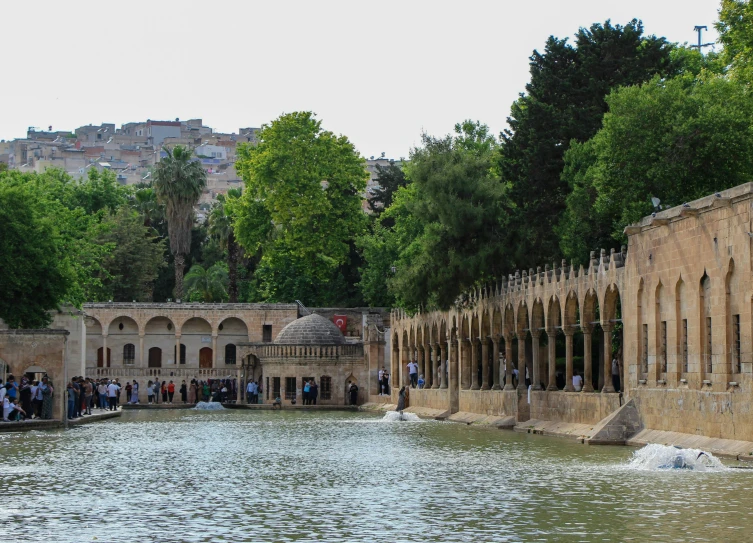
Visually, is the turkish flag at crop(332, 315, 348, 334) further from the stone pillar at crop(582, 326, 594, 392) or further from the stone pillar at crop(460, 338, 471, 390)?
the stone pillar at crop(582, 326, 594, 392)

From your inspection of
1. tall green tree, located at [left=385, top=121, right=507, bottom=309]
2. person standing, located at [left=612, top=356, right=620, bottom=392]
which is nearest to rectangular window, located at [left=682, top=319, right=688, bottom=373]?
person standing, located at [left=612, top=356, right=620, bottom=392]

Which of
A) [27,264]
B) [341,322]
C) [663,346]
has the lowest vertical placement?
[663,346]

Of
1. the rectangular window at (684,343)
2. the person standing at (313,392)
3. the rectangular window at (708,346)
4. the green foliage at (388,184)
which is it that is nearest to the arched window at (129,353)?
the green foliage at (388,184)

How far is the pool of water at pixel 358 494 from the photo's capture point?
1346 cm

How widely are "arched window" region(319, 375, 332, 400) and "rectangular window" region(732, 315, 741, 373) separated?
38860mm

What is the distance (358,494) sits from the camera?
17.0 metres

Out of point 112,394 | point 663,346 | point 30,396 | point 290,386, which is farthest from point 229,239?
point 663,346

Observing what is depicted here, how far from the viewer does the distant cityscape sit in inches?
6324

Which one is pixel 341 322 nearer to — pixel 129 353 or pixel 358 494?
pixel 129 353

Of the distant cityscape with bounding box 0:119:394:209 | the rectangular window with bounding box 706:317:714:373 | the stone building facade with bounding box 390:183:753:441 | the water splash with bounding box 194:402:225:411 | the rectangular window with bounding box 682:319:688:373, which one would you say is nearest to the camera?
the stone building facade with bounding box 390:183:753:441

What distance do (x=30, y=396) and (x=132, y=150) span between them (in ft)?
474

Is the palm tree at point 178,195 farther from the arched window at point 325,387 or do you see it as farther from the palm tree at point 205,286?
the arched window at point 325,387

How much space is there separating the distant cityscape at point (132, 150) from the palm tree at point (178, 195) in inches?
2776

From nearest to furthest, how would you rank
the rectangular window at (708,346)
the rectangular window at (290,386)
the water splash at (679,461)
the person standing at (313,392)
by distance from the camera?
the water splash at (679,461) < the rectangular window at (708,346) < the person standing at (313,392) < the rectangular window at (290,386)
